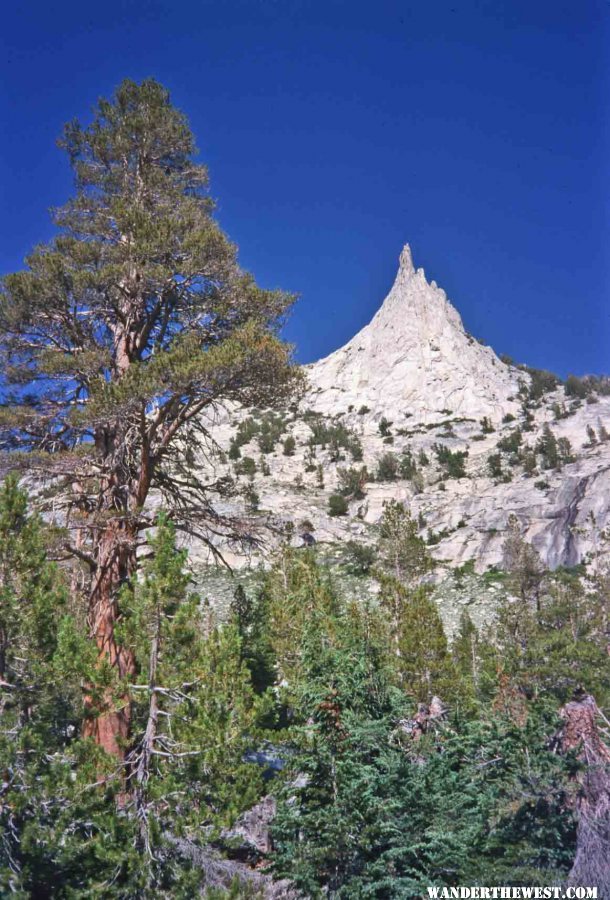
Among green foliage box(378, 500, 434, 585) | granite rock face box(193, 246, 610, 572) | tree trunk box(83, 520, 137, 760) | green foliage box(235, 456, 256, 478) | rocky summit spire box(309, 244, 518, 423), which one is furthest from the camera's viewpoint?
rocky summit spire box(309, 244, 518, 423)

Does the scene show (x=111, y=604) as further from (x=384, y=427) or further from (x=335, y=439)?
(x=384, y=427)

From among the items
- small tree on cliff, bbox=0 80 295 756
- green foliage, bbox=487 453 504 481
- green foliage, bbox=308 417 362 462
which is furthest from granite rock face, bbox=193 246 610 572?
small tree on cliff, bbox=0 80 295 756

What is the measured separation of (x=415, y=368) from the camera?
320 ft

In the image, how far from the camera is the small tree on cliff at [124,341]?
9.88 meters

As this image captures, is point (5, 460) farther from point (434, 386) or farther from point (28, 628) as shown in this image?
point (434, 386)

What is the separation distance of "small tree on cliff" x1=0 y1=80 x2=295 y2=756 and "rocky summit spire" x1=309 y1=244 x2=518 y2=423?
73.7 metres

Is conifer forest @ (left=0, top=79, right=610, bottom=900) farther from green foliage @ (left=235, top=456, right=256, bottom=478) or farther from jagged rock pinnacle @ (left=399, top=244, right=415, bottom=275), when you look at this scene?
jagged rock pinnacle @ (left=399, top=244, right=415, bottom=275)

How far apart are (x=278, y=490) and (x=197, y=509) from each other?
159ft

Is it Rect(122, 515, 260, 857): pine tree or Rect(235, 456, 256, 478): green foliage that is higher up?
Rect(235, 456, 256, 478): green foliage

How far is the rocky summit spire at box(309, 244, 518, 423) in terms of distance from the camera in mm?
90000

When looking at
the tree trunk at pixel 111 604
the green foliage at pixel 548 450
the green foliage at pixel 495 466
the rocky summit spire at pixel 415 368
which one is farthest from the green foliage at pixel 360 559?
the rocky summit spire at pixel 415 368

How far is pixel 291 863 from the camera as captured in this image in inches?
261

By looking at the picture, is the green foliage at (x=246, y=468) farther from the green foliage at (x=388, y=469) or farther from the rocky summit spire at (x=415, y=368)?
the rocky summit spire at (x=415, y=368)

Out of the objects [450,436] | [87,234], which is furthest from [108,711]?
[450,436]
